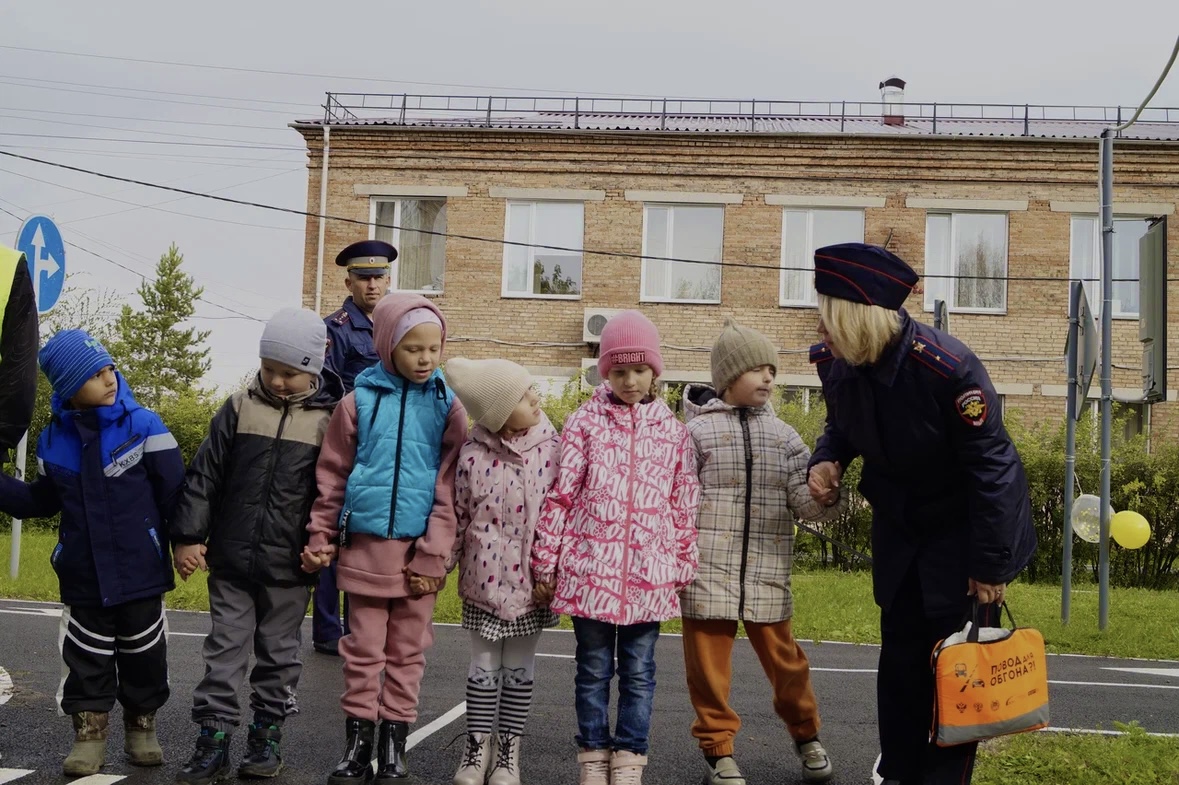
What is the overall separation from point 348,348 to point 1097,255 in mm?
18595

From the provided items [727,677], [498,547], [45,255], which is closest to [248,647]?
[498,547]

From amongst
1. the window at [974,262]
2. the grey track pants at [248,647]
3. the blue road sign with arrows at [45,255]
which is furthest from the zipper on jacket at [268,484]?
the window at [974,262]

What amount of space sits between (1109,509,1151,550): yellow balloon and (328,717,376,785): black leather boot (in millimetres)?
9351

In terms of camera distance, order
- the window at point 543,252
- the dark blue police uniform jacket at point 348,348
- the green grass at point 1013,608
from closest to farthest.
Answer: the dark blue police uniform jacket at point 348,348
the green grass at point 1013,608
the window at point 543,252

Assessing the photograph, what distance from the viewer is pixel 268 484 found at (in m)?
5.00

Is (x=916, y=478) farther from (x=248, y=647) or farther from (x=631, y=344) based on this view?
(x=248, y=647)

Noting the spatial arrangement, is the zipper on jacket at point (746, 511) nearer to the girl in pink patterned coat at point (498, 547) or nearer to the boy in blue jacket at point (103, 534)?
the girl in pink patterned coat at point (498, 547)

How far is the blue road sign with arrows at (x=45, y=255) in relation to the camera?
10.0 metres

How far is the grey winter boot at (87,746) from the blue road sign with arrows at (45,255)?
6101mm

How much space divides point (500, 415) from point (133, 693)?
6.21 feet

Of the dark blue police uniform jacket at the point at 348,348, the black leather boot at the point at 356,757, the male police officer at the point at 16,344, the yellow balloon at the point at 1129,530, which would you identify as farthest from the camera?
the yellow balloon at the point at 1129,530

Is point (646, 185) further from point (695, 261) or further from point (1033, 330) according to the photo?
point (1033, 330)

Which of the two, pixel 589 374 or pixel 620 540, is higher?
pixel 589 374

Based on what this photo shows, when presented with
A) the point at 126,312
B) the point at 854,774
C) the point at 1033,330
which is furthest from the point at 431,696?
the point at 126,312
